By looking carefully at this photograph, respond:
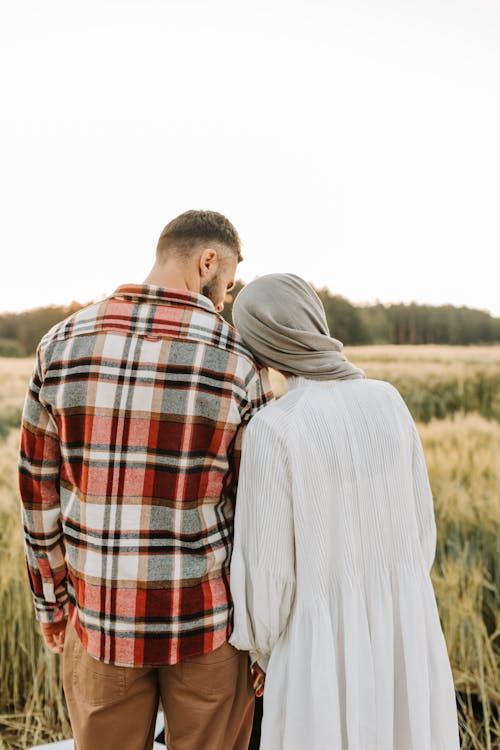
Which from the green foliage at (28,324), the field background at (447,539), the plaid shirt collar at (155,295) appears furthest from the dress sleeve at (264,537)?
the green foliage at (28,324)

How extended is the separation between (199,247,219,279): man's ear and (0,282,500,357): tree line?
1.33m

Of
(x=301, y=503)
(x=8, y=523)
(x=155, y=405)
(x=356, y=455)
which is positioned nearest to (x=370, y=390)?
(x=356, y=455)

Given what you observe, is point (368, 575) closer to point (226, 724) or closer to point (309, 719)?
point (309, 719)

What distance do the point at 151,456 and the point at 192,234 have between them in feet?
1.51

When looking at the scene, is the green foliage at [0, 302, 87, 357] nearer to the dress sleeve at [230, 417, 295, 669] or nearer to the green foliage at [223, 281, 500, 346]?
the green foliage at [223, 281, 500, 346]

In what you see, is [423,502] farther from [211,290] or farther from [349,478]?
[211,290]

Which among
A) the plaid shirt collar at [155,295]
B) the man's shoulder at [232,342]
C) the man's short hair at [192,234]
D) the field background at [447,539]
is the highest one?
the man's short hair at [192,234]

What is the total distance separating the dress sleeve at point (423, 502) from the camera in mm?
1142

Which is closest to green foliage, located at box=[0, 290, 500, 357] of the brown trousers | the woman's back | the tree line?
the tree line

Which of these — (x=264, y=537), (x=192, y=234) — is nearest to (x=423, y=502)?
(x=264, y=537)

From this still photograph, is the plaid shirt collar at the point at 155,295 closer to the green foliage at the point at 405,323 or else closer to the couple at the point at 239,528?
the couple at the point at 239,528

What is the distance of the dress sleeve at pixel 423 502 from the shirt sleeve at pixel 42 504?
2.32ft

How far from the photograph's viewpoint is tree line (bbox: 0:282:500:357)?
2580mm

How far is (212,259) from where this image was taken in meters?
1.21
